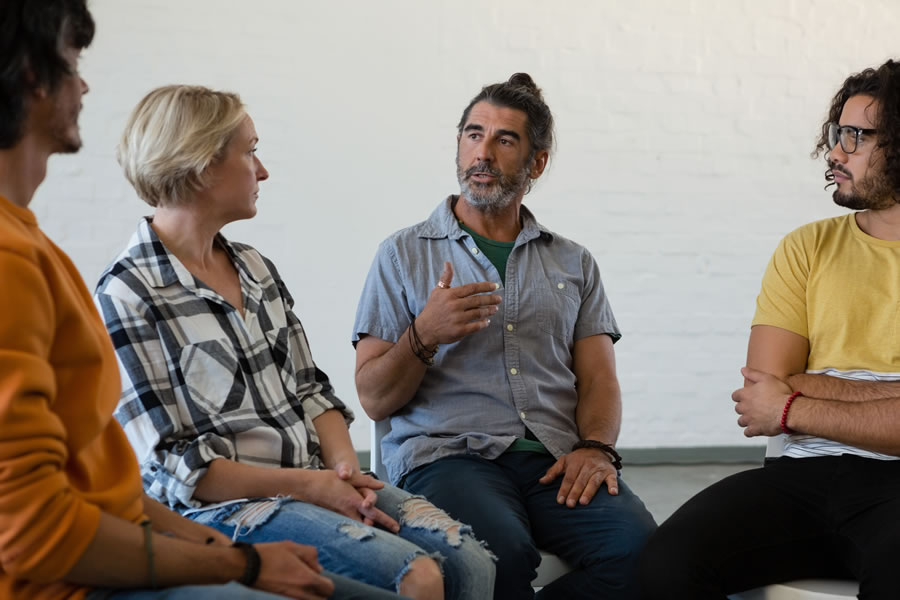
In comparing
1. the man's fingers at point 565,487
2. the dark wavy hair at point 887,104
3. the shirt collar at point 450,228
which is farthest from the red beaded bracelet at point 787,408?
the shirt collar at point 450,228

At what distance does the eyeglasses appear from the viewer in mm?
2262

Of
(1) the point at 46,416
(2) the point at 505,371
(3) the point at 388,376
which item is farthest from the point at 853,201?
(1) the point at 46,416

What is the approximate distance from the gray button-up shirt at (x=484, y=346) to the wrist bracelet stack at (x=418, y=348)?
0.13 meters

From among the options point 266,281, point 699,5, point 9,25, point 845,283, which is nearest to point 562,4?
point 699,5

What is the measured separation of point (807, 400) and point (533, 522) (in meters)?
0.67

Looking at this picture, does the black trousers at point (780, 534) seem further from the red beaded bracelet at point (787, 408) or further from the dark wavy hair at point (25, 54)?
the dark wavy hair at point (25, 54)

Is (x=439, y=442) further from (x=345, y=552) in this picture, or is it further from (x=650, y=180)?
(x=650, y=180)

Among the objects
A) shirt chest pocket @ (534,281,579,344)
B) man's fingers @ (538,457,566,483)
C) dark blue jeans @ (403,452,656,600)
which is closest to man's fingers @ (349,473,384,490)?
dark blue jeans @ (403,452,656,600)

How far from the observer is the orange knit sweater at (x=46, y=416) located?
1.02 metres

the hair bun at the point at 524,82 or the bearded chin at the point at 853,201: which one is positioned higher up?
the hair bun at the point at 524,82

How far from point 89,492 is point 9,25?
1.94 ft

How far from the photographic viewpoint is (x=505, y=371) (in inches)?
87.4

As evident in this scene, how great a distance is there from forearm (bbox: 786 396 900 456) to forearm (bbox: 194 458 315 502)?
110 centimetres

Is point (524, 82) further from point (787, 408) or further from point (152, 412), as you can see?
point (152, 412)
